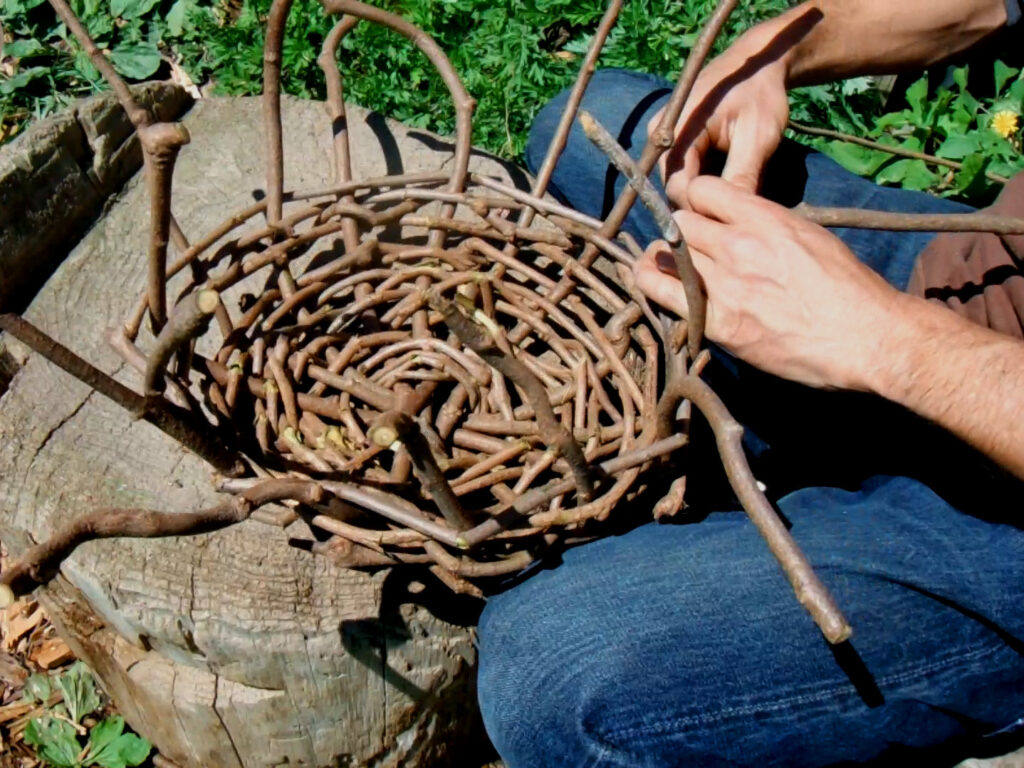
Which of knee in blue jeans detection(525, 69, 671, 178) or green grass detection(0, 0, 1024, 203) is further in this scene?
green grass detection(0, 0, 1024, 203)

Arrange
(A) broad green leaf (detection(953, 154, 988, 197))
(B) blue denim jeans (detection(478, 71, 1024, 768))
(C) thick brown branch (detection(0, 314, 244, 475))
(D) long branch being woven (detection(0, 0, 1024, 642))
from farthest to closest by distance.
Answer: (A) broad green leaf (detection(953, 154, 988, 197))
(B) blue denim jeans (detection(478, 71, 1024, 768))
(D) long branch being woven (detection(0, 0, 1024, 642))
(C) thick brown branch (detection(0, 314, 244, 475))

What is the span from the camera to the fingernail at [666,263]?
3.43 feet

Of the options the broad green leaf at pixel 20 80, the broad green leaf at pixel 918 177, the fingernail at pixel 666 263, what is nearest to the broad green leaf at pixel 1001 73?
the broad green leaf at pixel 918 177

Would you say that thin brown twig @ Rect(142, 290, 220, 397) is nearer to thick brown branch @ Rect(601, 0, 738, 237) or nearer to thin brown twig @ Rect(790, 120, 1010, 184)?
thick brown branch @ Rect(601, 0, 738, 237)

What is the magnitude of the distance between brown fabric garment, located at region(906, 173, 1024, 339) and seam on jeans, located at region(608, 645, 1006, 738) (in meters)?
0.34

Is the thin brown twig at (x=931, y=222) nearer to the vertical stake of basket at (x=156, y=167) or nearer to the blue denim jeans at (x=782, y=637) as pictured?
the blue denim jeans at (x=782, y=637)

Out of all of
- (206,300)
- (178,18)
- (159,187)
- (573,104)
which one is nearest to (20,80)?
(178,18)

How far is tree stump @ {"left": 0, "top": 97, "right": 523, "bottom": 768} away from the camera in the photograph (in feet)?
3.49

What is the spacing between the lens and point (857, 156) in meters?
1.93

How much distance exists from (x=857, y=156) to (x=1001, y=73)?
0.33 metres

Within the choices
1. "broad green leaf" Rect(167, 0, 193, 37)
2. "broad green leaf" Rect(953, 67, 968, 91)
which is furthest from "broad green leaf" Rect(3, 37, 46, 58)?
"broad green leaf" Rect(953, 67, 968, 91)

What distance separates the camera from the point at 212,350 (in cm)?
123

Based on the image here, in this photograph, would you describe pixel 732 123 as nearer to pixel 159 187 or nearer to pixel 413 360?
pixel 413 360

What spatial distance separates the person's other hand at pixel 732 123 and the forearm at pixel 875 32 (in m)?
0.07
